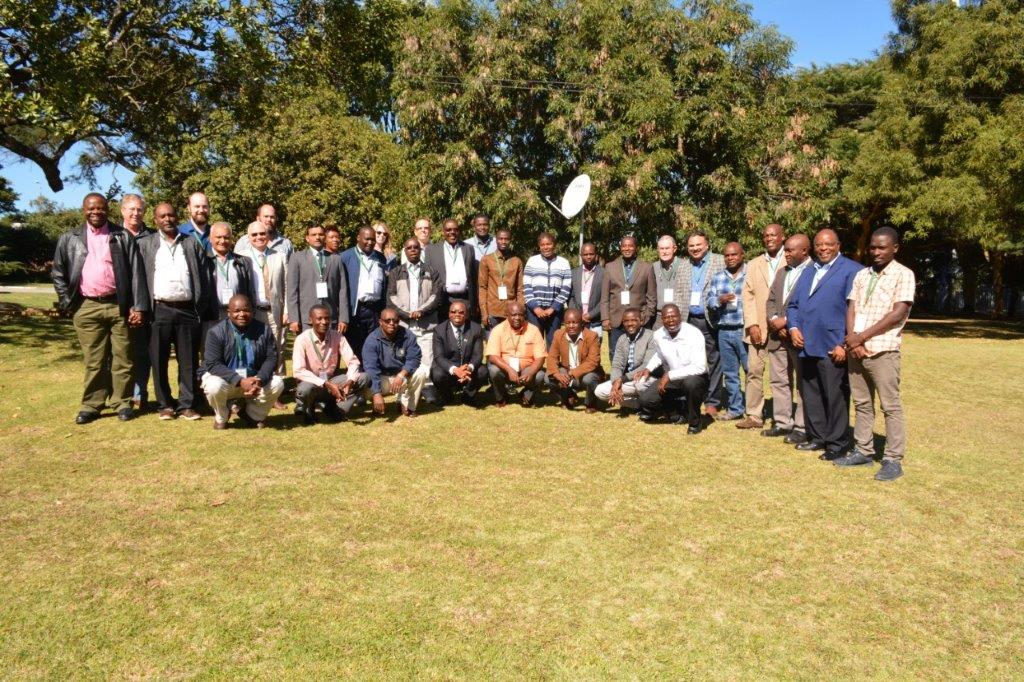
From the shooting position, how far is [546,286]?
8.18 meters

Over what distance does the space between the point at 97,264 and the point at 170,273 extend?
0.63 meters

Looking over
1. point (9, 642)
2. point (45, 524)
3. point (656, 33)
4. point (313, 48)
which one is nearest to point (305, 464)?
Answer: point (45, 524)

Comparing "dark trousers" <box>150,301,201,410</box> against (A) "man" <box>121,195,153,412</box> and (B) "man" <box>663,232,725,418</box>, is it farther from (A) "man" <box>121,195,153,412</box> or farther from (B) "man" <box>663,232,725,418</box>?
(B) "man" <box>663,232,725,418</box>

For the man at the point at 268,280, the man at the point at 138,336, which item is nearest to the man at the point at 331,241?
the man at the point at 268,280

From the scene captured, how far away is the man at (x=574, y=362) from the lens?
24.7 ft

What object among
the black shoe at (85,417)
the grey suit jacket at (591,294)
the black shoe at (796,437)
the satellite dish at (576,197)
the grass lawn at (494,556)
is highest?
the satellite dish at (576,197)

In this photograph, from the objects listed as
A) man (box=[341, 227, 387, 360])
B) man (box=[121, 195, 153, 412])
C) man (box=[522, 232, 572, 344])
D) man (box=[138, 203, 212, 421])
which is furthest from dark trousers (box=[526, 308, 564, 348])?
man (box=[121, 195, 153, 412])

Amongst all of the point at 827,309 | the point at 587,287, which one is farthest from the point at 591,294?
the point at 827,309

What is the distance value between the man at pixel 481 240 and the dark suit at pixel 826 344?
3938 mm

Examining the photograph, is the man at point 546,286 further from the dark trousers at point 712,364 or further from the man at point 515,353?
the dark trousers at point 712,364

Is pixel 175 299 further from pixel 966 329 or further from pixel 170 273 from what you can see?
pixel 966 329

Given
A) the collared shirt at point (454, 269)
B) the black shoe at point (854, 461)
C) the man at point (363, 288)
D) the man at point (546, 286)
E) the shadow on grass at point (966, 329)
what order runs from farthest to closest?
Result: the shadow on grass at point (966, 329), the collared shirt at point (454, 269), the man at point (546, 286), the man at point (363, 288), the black shoe at point (854, 461)

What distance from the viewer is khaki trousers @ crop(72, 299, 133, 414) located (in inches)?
251

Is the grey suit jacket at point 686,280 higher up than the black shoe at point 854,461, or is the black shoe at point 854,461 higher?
the grey suit jacket at point 686,280
